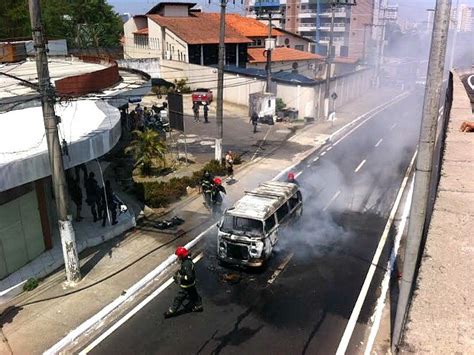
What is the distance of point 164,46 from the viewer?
178 feet

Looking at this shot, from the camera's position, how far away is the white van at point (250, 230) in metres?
13.9

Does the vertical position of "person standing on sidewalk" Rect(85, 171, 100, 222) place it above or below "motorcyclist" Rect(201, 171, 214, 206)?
above

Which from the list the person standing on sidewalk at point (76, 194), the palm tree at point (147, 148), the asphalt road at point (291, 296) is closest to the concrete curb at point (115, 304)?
the asphalt road at point (291, 296)

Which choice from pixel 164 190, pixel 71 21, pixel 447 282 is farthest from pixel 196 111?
pixel 71 21

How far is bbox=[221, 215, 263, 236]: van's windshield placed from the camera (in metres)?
14.0

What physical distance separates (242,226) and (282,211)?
5.80 ft

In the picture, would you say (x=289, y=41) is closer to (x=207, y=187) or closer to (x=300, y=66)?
(x=300, y=66)

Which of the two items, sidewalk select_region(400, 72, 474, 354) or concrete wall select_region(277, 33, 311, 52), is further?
concrete wall select_region(277, 33, 311, 52)

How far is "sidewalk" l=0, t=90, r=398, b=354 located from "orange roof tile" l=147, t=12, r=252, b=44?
33.8 m

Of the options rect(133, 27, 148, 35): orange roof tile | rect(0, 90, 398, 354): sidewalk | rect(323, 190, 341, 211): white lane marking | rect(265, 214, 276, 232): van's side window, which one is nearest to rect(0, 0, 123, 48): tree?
rect(133, 27, 148, 35): orange roof tile

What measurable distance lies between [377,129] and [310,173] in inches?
593

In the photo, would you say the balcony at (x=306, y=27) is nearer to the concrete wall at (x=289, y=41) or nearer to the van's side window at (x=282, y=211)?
the concrete wall at (x=289, y=41)

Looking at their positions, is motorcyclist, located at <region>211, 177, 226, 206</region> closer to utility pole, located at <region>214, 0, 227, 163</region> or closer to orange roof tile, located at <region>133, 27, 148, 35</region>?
utility pole, located at <region>214, 0, 227, 163</region>

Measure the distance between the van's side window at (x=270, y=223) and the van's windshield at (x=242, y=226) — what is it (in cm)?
22
